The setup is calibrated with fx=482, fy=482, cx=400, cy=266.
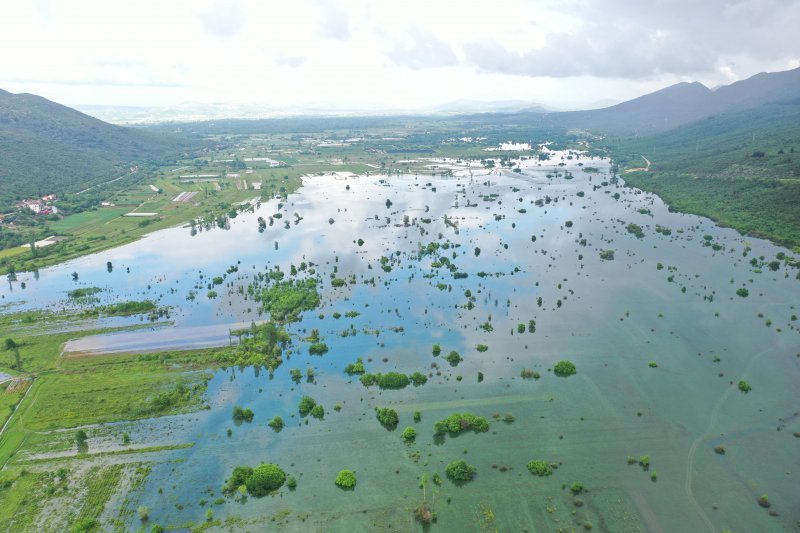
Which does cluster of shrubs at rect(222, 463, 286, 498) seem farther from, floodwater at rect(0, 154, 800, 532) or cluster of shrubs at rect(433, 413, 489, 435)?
cluster of shrubs at rect(433, 413, 489, 435)

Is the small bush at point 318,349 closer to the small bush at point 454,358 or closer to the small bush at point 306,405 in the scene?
the small bush at point 306,405

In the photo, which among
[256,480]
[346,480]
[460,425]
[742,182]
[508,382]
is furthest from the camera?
[742,182]

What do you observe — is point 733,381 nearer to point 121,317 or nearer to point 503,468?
point 503,468

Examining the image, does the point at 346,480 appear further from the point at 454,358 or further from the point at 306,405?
the point at 454,358

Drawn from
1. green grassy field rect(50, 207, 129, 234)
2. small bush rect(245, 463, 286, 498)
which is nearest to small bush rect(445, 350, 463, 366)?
small bush rect(245, 463, 286, 498)

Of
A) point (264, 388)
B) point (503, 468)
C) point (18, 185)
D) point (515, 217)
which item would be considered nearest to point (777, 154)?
point (515, 217)

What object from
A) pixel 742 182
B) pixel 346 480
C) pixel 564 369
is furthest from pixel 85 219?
pixel 742 182

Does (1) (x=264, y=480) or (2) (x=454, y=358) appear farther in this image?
(2) (x=454, y=358)

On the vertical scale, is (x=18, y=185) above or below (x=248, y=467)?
above
